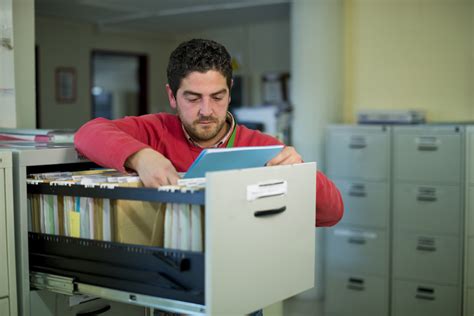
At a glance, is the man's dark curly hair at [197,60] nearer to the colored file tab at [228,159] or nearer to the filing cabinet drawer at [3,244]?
the colored file tab at [228,159]

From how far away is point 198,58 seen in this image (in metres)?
1.42

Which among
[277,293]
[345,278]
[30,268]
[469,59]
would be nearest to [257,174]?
[277,293]

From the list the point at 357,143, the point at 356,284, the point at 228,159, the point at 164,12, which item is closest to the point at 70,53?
the point at 164,12

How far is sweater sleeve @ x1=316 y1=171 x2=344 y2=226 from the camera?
1.44 m

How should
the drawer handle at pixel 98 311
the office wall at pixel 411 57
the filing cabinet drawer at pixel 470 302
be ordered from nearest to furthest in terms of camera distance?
the drawer handle at pixel 98 311
the filing cabinet drawer at pixel 470 302
the office wall at pixel 411 57

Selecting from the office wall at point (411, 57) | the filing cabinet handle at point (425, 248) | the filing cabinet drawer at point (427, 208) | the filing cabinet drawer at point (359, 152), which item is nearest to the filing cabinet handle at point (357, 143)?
the filing cabinet drawer at point (359, 152)

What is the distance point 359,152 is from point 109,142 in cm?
261

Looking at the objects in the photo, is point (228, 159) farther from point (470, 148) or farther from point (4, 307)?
point (470, 148)

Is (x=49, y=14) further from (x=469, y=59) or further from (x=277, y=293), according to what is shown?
(x=277, y=293)

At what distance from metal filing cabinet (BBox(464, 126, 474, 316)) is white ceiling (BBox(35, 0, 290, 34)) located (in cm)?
201

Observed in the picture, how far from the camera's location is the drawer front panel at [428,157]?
11.1 feet

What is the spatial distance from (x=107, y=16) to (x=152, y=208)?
4.55m

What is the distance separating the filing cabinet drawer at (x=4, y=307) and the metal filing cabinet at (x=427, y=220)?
2.70 m

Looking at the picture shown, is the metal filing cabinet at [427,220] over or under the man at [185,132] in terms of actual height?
under
